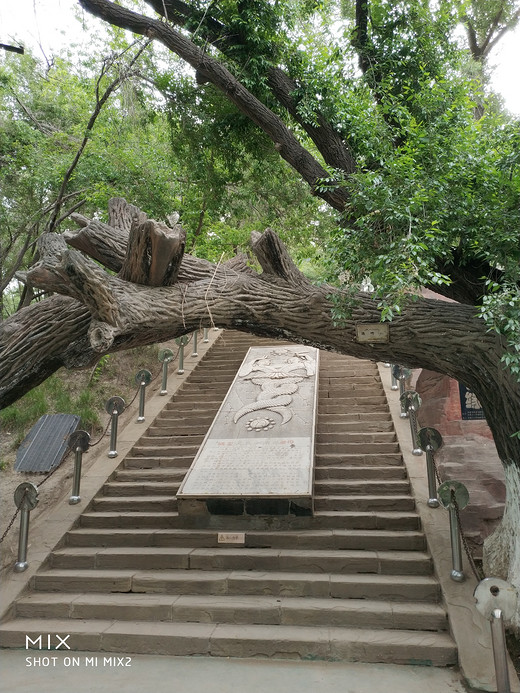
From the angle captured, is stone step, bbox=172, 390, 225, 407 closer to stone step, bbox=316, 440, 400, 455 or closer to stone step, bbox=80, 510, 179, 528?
stone step, bbox=316, 440, 400, 455

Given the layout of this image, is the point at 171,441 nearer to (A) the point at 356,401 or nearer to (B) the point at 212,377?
(B) the point at 212,377

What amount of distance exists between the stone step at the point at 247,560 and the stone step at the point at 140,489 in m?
0.98

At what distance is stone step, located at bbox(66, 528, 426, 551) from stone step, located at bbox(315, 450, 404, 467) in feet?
4.08

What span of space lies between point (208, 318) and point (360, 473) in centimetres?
308

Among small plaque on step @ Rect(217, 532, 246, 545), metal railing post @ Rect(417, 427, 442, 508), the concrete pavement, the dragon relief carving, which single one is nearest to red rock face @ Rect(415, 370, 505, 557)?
metal railing post @ Rect(417, 427, 442, 508)

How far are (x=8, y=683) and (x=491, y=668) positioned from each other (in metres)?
3.67

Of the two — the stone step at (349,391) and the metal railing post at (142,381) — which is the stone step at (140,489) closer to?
the metal railing post at (142,381)

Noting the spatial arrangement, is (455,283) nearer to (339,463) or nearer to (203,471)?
(339,463)

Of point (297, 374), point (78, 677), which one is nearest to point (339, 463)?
point (297, 374)

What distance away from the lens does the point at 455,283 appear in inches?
218

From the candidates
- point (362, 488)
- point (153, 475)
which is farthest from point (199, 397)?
point (362, 488)

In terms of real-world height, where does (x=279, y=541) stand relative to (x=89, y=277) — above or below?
below

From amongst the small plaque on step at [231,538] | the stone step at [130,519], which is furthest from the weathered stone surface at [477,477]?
the stone step at [130,519]

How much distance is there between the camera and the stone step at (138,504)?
6.05 metres
